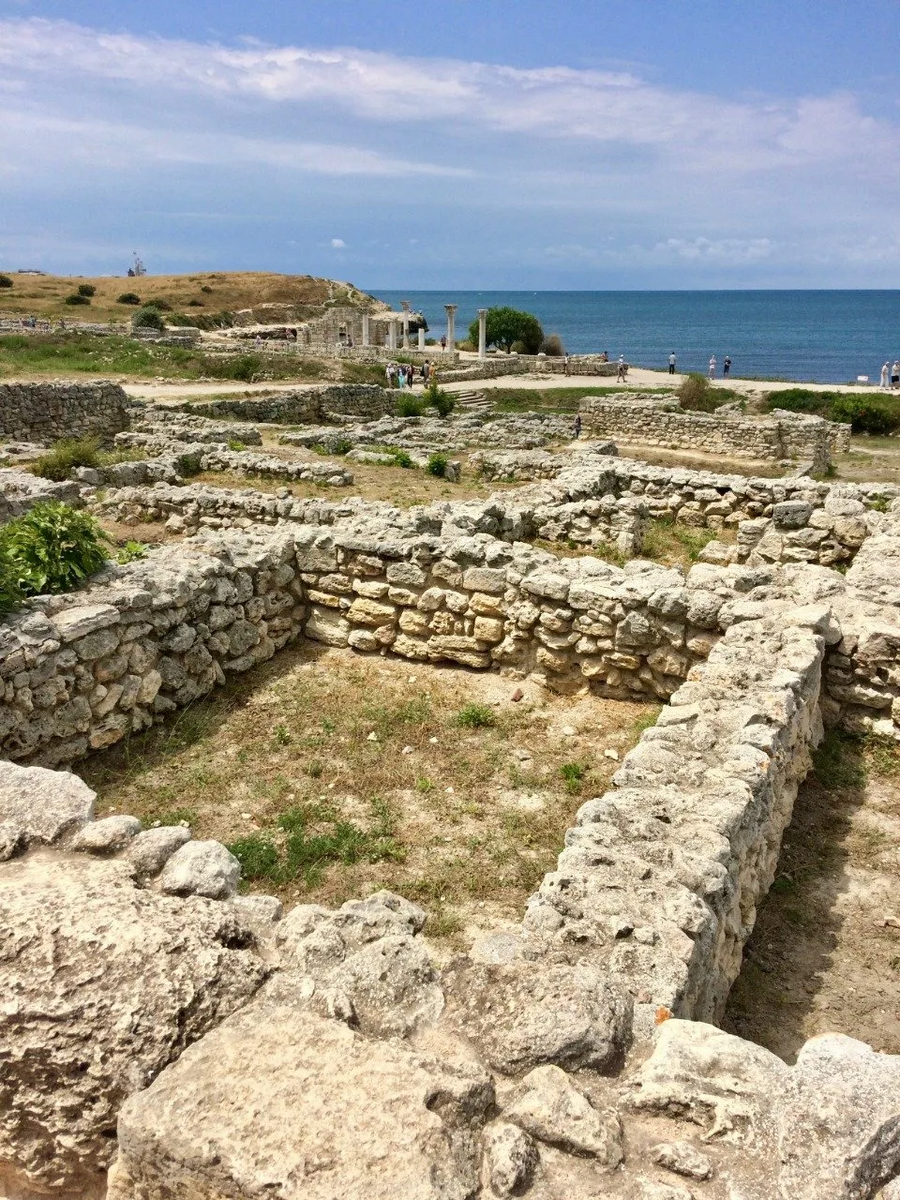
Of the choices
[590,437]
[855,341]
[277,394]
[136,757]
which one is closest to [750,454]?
[590,437]

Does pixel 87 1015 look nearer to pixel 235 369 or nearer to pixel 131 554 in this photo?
pixel 131 554

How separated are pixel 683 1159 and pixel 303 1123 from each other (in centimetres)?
113

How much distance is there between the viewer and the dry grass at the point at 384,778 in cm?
593

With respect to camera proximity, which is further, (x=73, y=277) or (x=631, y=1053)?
(x=73, y=277)

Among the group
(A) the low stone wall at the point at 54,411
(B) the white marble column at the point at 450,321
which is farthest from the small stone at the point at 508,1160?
(B) the white marble column at the point at 450,321

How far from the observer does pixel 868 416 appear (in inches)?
1387

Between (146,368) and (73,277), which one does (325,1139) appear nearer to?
(146,368)

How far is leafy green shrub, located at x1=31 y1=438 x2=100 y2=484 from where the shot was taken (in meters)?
17.5

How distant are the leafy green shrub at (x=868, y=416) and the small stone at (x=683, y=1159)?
36832 millimetres

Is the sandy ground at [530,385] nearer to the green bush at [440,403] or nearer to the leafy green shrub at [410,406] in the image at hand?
the leafy green shrub at [410,406]

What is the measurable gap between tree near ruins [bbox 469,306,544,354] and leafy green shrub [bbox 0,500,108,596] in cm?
5522

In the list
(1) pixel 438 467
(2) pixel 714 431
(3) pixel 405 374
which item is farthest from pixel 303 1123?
(3) pixel 405 374

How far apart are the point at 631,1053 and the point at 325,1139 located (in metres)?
1.19

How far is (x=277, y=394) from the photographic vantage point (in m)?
30.4
